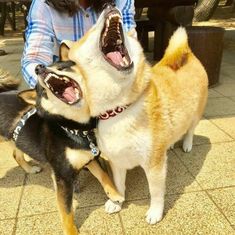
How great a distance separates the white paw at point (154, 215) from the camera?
222 cm

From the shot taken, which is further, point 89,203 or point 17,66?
point 17,66

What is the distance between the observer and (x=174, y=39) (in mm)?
2895

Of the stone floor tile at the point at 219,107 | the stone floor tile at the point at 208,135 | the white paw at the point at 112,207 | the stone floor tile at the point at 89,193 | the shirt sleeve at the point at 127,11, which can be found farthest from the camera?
the stone floor tile at the point at 219,107

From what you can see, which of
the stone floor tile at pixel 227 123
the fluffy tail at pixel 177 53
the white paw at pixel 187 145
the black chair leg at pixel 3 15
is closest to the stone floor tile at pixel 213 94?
the stone floor tile at pixel 227 123

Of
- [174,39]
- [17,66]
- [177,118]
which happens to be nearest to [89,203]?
[177,118]

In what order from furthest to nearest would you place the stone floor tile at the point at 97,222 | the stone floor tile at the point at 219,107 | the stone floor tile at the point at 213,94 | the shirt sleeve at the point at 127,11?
the stone floor tile at the point at 213,94 → the stone floor tile at the point at 219,107 → the shirt sleeve at the point at 127,11 → the stone floor tile at the point at 97,222

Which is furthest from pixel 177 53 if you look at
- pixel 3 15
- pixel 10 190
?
pixel 3 15

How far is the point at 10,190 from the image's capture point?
2.73m

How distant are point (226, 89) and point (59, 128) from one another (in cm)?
347

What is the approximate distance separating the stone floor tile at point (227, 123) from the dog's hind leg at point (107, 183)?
1.52 meters

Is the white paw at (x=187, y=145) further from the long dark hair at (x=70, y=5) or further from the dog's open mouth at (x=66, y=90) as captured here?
the dog's open mouth at (x=66, y=90)

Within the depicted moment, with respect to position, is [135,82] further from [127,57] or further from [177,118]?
[177,118]

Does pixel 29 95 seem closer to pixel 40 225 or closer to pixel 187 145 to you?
pixel 40 225

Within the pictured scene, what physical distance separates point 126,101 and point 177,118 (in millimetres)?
550
